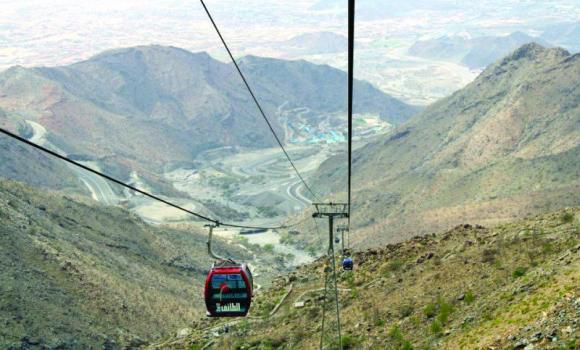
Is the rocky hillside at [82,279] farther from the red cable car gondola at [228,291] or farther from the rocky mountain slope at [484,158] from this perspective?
the rocky mountain slope at [484,158]

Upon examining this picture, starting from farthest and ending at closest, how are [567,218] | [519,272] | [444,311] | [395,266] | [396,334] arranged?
[395,266]
[567,218]
[519,272]
[396,334]
[444,311]

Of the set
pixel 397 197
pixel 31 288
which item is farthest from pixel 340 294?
pixel 397 197

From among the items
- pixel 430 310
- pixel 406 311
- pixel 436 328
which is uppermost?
pixel 436 328

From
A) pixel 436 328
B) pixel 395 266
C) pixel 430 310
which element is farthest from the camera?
pixel 395 266

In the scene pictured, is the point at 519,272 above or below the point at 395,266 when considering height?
above

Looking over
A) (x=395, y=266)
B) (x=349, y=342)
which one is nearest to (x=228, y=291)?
(x=349, y=342)

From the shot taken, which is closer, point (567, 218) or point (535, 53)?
point (567, 218)

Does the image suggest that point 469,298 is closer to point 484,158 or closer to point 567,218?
point 567,218
